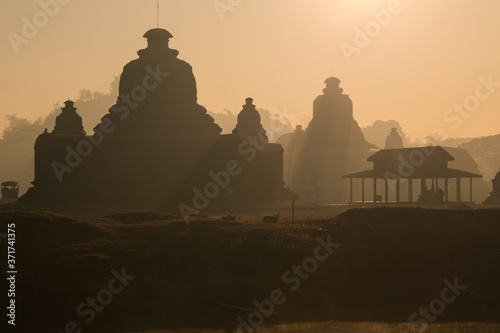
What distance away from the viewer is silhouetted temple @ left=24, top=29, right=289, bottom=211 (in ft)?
170

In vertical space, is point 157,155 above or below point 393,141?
below

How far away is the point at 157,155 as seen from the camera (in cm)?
5288

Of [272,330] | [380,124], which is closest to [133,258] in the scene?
[272,330]

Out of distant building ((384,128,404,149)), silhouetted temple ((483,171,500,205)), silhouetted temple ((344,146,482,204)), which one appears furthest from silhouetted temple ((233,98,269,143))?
distant building ((384,128,404,149))

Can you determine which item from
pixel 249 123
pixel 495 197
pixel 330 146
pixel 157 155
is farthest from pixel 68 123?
pixel 330 146

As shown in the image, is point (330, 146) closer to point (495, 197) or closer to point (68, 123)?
point (495, 197)

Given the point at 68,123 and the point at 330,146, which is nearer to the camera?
the point at 68,123

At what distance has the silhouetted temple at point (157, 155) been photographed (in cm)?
5172

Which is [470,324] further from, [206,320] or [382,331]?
[206,320]

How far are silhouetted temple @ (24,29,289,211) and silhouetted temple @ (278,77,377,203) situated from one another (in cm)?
2565

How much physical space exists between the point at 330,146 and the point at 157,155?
34.5 meters

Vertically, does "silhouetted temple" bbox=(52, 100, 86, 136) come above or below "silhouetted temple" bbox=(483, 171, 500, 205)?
above

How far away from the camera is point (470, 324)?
74.4 feet

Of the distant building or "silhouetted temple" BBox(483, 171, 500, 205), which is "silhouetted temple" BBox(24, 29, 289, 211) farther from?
Result: the distant building
